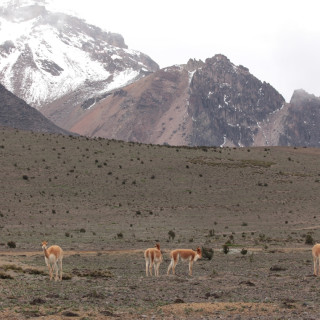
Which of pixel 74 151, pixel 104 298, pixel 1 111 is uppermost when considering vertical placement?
pixel 1 111

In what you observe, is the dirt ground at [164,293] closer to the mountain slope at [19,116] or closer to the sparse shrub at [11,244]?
the sparse shrub at [11,244]

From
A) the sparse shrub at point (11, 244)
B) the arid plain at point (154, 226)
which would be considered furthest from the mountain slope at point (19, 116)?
the sparse shrub at point (11, 244)

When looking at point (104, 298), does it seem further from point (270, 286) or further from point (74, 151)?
point (74, 151)

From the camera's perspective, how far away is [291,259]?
37.1 meters

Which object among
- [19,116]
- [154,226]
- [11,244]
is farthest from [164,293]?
[19,116]

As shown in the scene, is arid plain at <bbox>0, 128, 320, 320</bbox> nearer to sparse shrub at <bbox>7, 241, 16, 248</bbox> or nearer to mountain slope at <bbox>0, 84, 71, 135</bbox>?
sparse shrub at <bbox>7, 241, 16, 248</bbox>

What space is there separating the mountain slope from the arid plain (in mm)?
61875

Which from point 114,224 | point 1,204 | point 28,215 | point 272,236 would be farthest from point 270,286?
point 1,204

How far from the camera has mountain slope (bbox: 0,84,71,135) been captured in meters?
162

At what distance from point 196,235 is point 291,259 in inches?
620

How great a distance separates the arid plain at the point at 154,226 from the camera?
21.7 m

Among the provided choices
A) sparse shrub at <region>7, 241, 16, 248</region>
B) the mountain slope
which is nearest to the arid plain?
sparse shrub at <region>7, 241, 16, 248</region>

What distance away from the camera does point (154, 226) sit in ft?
193

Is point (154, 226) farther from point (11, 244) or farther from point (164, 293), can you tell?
point (164, 293)
